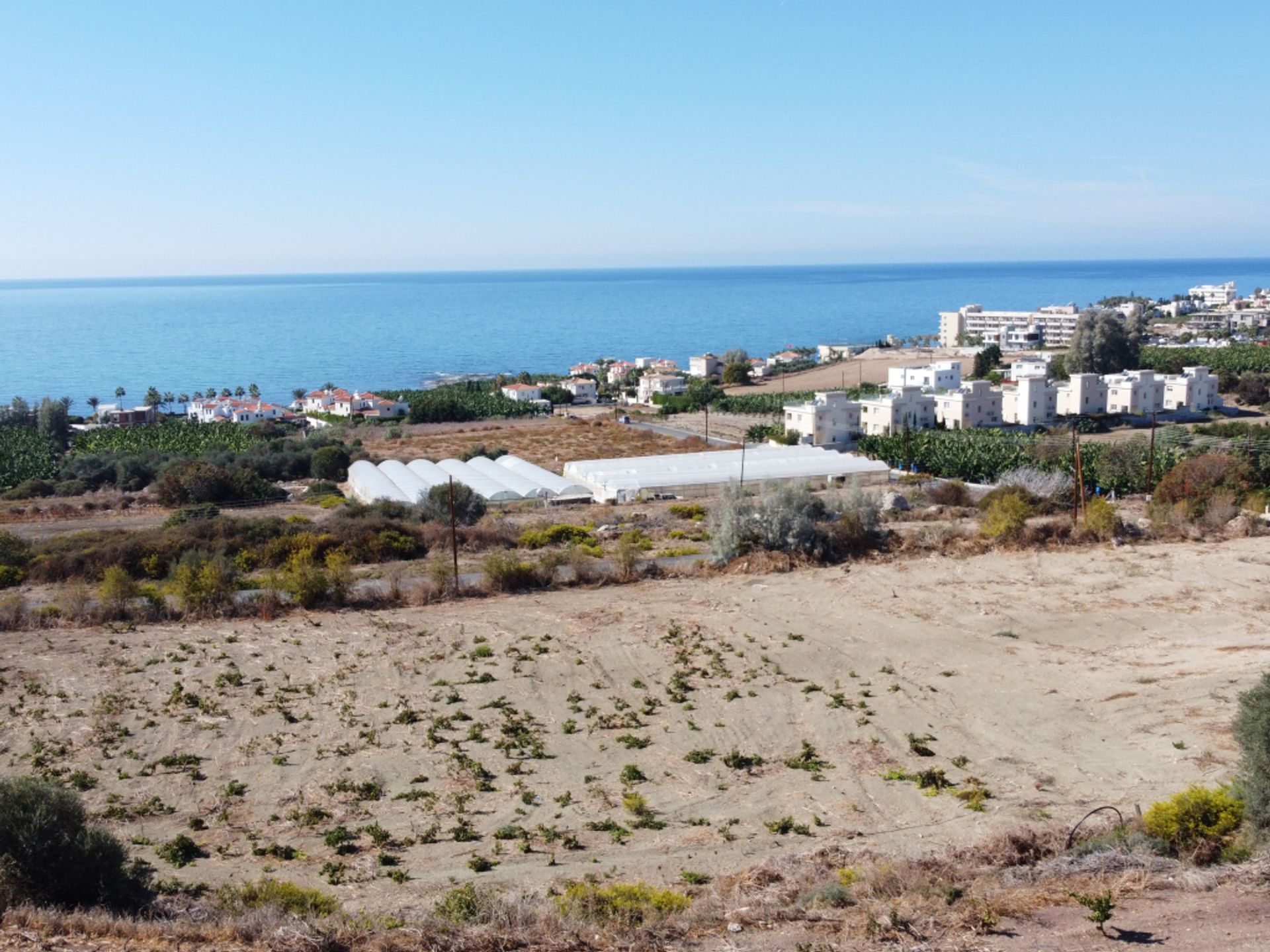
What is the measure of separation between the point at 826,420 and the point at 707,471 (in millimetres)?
12753

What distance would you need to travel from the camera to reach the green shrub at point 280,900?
30.8ft

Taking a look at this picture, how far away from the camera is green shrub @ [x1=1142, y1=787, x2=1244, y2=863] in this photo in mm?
10219

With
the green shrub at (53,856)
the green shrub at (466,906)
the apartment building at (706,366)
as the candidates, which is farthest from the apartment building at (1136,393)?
the green shrub at (53,856)

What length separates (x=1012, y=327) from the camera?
11112 cm

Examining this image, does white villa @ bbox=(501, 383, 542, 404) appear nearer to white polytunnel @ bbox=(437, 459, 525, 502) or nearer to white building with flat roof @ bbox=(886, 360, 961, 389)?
white building with flat roof @ bbox=(886, 360, 961, 389)

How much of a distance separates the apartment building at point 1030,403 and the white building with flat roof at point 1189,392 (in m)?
7.73

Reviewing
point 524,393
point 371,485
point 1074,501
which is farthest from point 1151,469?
A: point 524,393

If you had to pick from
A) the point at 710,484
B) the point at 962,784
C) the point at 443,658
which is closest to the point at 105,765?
the point at 443,658

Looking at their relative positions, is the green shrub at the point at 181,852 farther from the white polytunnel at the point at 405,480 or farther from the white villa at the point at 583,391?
the white villa at the point at 583,391

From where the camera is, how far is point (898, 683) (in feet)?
57.0

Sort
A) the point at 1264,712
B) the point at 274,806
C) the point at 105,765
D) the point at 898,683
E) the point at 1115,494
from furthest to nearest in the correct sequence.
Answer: the point at 1115,494 → the point at 898,683 → the point at 105,765 → the point at 274,806 → the point at 1264,712

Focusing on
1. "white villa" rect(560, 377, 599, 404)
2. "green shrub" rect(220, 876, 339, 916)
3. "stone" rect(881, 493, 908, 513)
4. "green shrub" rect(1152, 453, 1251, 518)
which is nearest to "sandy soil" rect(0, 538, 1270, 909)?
"green shrub" rect(220, 876, 339, 916)

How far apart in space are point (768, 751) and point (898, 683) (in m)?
3.75

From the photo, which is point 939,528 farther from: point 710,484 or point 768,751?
point 768,751
